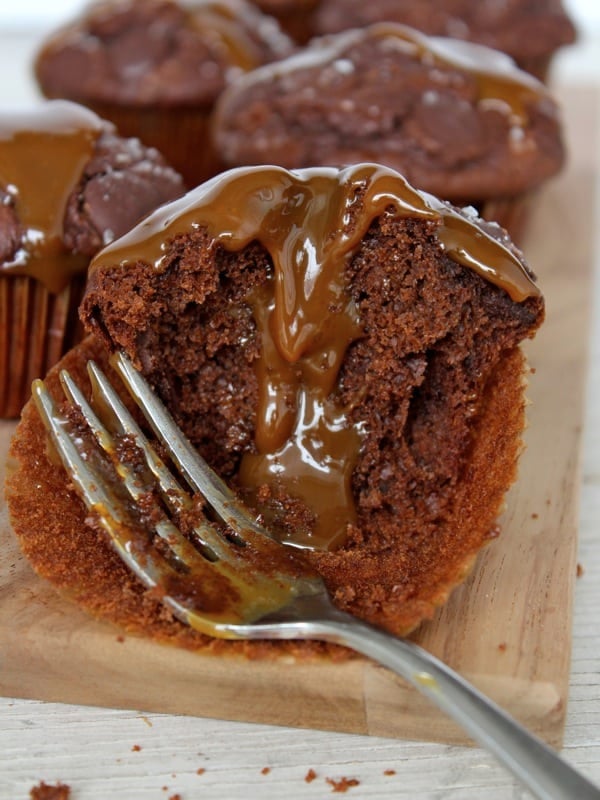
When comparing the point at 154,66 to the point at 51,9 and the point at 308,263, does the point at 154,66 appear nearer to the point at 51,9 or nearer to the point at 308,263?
the point at 308,263

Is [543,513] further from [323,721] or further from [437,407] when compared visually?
[323,721]

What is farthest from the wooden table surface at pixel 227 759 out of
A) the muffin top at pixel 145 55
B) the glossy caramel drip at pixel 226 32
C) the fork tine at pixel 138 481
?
the glossy caramel drip at pixel 226 32

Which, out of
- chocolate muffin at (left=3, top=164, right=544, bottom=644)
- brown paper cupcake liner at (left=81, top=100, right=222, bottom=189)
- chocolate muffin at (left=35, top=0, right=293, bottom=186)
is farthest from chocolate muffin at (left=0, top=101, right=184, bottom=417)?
brown paper cupcake liner at (left=81, top=100, right=222, bottom=189)

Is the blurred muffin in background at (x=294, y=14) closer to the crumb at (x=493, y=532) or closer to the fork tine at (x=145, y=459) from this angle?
the fork tine at (x=145, y=459)

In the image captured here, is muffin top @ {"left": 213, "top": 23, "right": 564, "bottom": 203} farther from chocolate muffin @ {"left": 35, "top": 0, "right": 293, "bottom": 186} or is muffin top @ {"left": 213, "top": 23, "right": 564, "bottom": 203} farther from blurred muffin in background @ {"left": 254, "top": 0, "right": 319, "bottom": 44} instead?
blurred muffin in background @ {"left": 254, "top": 0, "right": 319, "bottom": 44}

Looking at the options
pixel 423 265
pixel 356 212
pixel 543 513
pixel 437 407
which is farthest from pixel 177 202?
pixel 543 513

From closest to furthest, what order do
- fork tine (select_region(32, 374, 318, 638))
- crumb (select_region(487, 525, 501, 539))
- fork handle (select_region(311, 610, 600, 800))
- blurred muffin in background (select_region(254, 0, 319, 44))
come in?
fork handle (select_region(311, 610, 600, 800)), fork tine (select_region(32, 374, 318, 638)), crumb (select_region(487, 525, 501, 539)), blurred muffin in background (select_region(254, 0, 319, 44))

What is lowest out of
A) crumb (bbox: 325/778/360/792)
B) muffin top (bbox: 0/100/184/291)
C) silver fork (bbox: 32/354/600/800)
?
crumb (bbox: 325/778/360/792)
